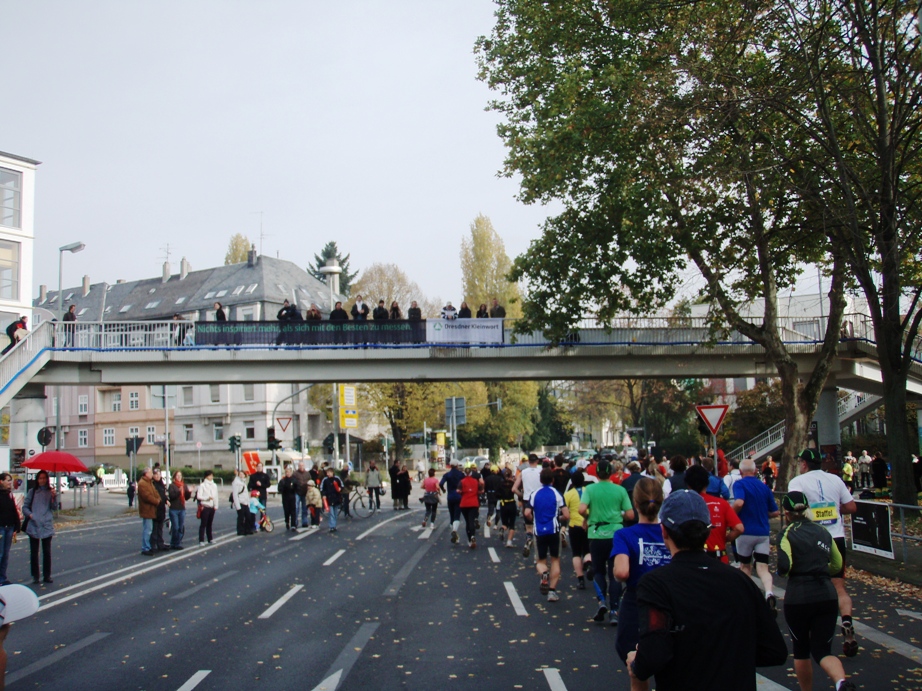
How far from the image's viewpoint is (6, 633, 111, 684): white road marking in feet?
27.6

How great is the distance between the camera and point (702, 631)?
371 centimetres

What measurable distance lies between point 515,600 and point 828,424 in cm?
2774

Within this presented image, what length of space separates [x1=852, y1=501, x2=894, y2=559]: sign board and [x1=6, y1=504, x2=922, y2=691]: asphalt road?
1.08 meters

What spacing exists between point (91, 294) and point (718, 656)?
96431mm

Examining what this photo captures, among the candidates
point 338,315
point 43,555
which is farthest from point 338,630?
point 338,315

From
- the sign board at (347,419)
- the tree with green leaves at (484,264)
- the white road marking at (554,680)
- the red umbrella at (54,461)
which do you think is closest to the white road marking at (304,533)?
the red umbrella at (54,461)

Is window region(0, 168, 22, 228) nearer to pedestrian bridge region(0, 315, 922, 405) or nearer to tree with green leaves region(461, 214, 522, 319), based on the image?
pedestrian bridge region(0, 315, 922, 405)

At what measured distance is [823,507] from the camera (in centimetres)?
894

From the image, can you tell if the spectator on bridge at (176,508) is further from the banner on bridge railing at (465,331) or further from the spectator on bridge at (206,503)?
the banner on bridge railing at (465,331)

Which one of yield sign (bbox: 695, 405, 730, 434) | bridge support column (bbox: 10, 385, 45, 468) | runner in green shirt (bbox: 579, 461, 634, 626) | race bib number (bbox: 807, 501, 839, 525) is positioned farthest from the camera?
bridge support column (bbox: 10, 385, 45, 468)

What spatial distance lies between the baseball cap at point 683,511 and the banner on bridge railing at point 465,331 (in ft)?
92.3

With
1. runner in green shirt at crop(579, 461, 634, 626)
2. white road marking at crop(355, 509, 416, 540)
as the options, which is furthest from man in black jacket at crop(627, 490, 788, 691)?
white road marking at crop(355, 509, 416, 540)

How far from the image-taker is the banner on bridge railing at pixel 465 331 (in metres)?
32.4

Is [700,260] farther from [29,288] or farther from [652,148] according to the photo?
[29,288]
